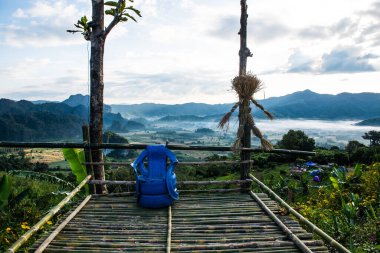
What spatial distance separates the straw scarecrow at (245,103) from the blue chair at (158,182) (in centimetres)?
139

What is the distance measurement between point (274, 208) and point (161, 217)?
1714mm

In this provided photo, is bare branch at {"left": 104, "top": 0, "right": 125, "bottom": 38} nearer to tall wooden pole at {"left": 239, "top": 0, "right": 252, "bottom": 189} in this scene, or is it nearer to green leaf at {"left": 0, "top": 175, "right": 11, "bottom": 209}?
tall wooden pole at {"left": 239, "top": 0, "right": 252, "bottom": 189}

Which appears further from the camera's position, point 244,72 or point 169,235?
point 244,72

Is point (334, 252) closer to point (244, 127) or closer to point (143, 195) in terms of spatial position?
point (244, 127)

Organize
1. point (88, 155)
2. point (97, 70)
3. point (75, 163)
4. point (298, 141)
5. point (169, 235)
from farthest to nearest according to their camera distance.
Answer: point (298, 141) → point (75, 163) → point (97, 70) → point (88, 155) → point (169, 235)

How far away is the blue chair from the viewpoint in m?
5.41

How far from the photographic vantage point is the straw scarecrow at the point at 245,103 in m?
6.16

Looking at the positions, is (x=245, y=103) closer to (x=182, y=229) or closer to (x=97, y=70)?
(x=182, y=229)

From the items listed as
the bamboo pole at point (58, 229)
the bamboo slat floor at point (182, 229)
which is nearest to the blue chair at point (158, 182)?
the bamboo slat floor at point (182, 229)

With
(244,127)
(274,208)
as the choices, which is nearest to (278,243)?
(274,208)

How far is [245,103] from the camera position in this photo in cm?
630

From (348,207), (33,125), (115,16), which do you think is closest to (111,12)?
(115,16)

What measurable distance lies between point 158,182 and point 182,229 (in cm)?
97

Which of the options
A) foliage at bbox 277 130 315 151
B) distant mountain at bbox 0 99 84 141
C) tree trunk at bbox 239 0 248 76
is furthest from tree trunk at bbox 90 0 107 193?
distant mountain at bbox 0 99 84 141
